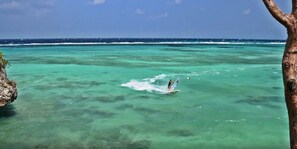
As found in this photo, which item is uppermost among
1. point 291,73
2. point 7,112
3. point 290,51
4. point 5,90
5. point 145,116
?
point 290,51

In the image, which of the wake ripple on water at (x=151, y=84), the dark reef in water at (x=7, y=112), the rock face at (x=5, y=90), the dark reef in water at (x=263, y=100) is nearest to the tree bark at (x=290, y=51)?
the rock face at (x=5, y=90)

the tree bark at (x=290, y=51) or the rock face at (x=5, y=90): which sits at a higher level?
the tree bark at (x=290, y=51)

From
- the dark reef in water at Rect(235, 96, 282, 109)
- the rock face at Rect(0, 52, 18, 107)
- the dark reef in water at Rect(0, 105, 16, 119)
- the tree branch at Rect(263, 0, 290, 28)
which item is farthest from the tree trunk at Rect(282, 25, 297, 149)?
the dark reef in water at Rect(235, 96, 282, 109)

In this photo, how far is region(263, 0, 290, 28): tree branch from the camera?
4.34 m

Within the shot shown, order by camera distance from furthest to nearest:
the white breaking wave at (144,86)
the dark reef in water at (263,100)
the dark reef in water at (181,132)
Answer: the white breaking wave at (144,86) < the dark reef in water at (263,100) < the dark reef in water at (181,132)

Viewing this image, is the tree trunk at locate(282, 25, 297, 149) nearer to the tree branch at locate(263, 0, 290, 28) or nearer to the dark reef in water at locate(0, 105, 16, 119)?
the tree branch at locate(263, 0, 290, 28)

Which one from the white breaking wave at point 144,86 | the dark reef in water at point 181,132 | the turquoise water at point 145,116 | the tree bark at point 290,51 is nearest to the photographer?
the tree bark at point 290,51

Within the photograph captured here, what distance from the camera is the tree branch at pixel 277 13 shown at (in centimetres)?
434

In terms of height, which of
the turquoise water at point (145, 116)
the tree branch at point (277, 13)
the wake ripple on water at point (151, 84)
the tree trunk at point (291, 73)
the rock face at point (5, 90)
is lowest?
the wake ripple on water at point (151, 84)

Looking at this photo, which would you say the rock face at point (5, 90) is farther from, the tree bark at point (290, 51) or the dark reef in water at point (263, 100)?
the tree bark at point (290, 51)

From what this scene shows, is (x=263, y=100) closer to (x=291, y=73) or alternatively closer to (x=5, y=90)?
(x=5, y=90)

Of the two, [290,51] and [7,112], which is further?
[7,112]

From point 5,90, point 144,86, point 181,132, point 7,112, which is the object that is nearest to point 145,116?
point 181,132

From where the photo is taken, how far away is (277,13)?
14.3ft
